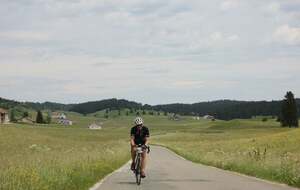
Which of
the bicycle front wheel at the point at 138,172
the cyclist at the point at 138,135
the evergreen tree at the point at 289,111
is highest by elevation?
the evergreen tree at the point at 289,111

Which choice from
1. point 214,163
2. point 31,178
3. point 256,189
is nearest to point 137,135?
point 256,189

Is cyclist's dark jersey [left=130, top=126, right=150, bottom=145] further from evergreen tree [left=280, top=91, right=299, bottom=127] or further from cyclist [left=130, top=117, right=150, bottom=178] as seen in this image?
evergreen tree [left=280, top=91, right=299, bottom=127]

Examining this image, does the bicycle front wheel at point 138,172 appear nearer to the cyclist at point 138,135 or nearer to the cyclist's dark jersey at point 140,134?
the cyclist at point 138,135

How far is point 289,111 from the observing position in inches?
6245

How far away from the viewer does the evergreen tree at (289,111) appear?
6112 inches

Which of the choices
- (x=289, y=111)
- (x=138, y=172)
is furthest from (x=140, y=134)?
(x=289, y=111)

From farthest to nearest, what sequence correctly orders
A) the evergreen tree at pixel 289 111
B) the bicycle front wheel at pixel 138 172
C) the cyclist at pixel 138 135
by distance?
1. the evergreen tree at pixel 289 111
2. the cyclist at pixel 138 135
3. the bicycle front wheel at pixel 138 172

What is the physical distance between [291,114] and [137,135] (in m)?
141

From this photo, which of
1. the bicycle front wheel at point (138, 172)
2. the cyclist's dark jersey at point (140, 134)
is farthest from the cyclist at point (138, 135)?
the bicycle front wheel at point (138, 172)

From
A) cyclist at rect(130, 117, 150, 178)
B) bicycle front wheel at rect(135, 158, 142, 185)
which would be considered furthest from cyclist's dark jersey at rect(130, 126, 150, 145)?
bicycle front wheel at rect(135, 158, 142, 185)

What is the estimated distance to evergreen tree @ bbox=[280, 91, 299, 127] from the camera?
509ft

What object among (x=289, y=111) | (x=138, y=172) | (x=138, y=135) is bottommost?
(x=138, y=172)

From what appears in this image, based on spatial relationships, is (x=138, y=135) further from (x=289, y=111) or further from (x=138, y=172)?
(x=289, y=111)

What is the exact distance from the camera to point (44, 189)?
1459cm
